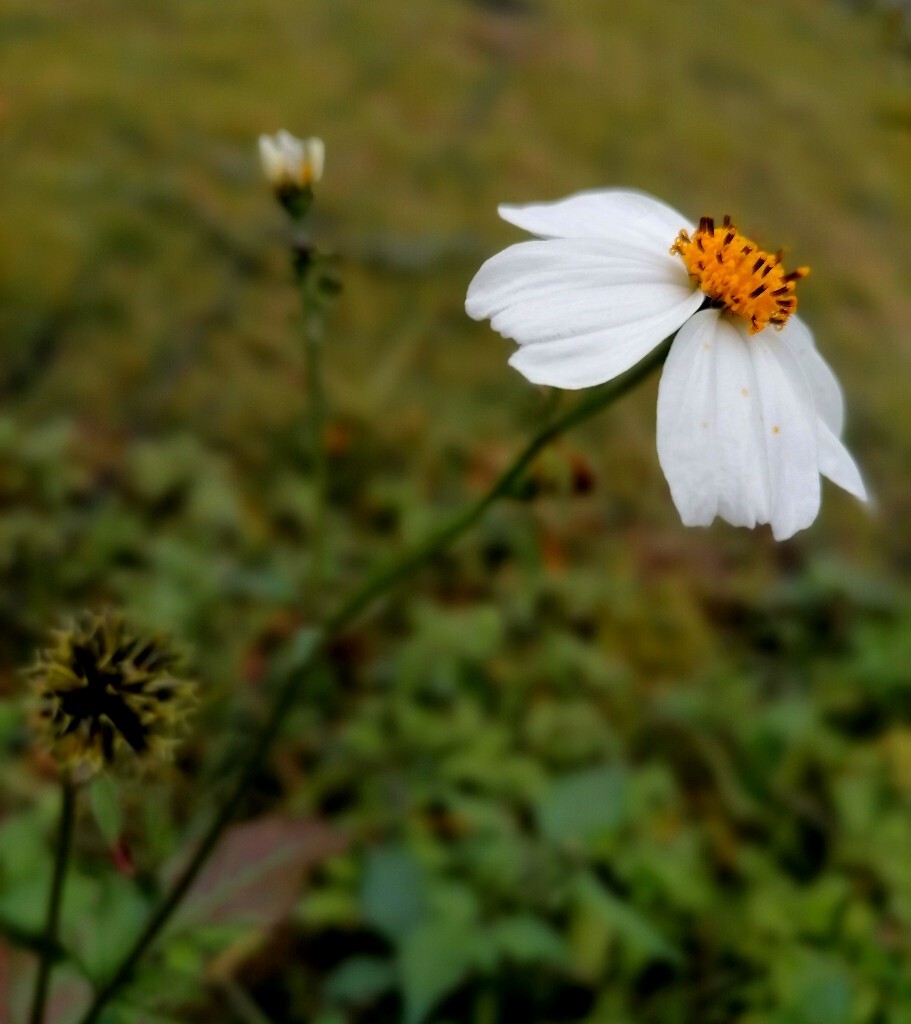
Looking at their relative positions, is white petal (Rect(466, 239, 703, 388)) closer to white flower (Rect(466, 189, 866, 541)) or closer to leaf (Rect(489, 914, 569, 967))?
white flower (Rect(466, 189, 866, 541))

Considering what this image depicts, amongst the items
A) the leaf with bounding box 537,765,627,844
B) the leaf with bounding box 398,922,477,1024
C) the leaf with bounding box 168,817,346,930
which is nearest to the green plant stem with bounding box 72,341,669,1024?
the leaf with bounding box 168,817,346,930

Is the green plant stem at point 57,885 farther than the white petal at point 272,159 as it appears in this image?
→ No

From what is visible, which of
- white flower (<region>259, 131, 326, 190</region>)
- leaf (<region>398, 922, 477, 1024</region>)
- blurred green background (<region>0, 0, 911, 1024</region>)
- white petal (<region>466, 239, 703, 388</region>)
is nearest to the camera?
white petal (<region>466, 239, 703, 388</region>)

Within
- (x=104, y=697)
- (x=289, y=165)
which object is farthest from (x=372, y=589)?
(x=289, y=165)

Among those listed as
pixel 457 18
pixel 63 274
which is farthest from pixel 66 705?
pixel 457 18

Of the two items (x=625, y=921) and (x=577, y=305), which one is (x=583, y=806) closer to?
(x=625, y=921)

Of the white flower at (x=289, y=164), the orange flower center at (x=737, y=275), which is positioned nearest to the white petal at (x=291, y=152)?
the white flower at (x=289, y=164)

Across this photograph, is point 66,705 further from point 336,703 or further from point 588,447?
point 588,447

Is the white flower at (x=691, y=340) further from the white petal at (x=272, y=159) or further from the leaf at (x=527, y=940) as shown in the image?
the leaf at (x=527, y=940)
